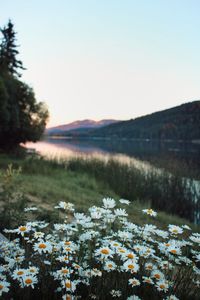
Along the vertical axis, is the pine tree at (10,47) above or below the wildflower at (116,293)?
above

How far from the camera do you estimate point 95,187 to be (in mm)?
11086

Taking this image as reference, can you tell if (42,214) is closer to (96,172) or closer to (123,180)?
(123,180)

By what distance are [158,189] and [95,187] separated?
7.93ft

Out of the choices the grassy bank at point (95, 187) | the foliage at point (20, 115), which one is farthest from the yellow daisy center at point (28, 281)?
the foliage at point (20, 115)

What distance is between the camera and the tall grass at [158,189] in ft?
32.0

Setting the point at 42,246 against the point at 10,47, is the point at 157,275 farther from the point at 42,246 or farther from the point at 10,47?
the point at 10,47

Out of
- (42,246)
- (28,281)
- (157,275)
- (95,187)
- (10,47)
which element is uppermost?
(10,47)

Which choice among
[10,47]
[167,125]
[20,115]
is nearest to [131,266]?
[20,115]

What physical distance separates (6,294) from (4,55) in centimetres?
4052

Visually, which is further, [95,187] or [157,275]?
[95,187]

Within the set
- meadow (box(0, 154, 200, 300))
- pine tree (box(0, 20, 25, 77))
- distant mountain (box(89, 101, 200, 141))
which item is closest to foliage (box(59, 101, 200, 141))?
distant mountain (box(89, 101, 200, 141))

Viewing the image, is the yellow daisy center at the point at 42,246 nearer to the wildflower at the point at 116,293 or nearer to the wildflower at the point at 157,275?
the wildflower at the point at 116,293

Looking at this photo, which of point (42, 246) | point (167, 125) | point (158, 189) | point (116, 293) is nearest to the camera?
point (116, 293)

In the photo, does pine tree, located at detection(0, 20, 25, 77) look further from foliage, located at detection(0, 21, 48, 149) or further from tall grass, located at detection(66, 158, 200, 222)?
tall grass, located at detection(66, 158, 200, 222)
